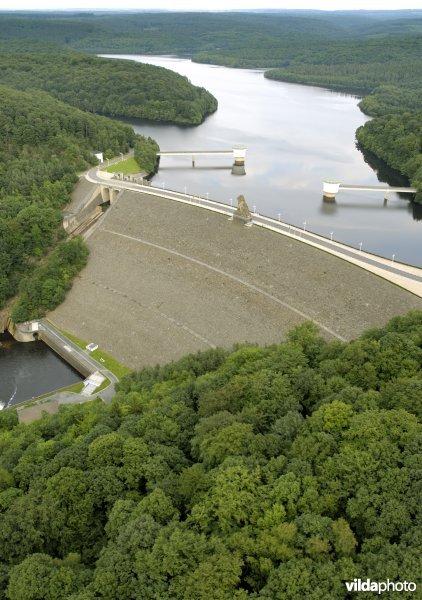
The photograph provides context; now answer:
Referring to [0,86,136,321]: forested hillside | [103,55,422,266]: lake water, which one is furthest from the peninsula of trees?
[103,55,422,266]: lake water

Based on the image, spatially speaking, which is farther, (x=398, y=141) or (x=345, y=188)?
(x=398, y=141)

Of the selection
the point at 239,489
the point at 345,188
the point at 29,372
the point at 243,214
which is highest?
the point at 243,214

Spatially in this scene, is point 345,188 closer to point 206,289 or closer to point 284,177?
point 284,177

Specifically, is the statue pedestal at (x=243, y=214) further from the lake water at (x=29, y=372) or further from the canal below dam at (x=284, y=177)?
the lake water at (x=29, y=372)

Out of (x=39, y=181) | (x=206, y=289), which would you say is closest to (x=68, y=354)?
(x=206, y=289)

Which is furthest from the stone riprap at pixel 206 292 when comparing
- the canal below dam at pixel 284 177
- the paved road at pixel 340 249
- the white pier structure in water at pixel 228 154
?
the white pier structure in water at pixel 228 154

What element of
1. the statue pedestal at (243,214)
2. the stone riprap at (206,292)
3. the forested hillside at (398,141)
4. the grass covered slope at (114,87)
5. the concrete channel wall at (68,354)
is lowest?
the concrete channel wall at (68,354)

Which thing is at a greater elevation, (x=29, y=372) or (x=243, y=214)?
(x=243, y=214)
